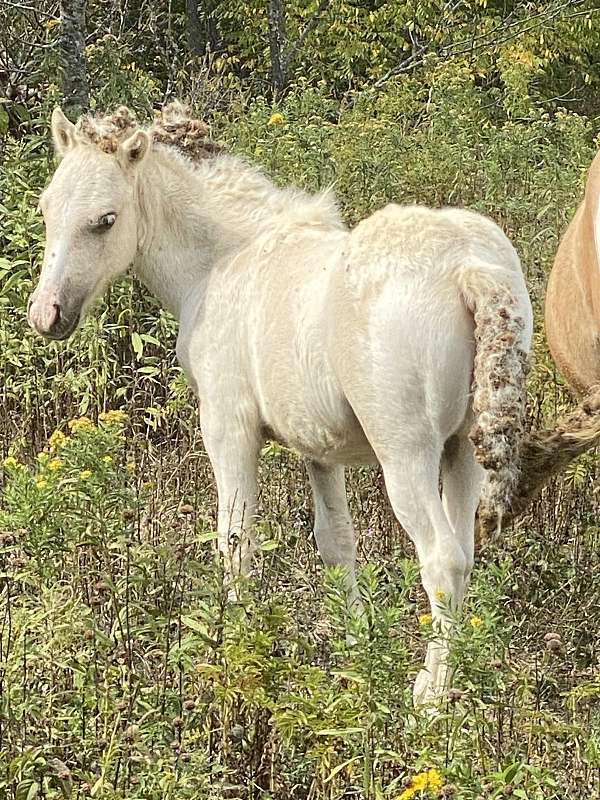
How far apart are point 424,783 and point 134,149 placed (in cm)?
284

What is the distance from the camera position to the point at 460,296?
12.6 ft

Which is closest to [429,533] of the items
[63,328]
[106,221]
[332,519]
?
[332,519]

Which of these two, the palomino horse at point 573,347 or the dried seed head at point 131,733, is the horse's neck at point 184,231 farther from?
the dried seed head at point 131,733

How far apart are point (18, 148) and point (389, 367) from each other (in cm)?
445

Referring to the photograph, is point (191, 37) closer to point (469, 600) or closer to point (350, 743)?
point (469, 600)

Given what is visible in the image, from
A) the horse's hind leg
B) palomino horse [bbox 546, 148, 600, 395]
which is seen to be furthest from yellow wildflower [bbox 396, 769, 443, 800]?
palomino horse [bbox 546, 148, 600, 395]

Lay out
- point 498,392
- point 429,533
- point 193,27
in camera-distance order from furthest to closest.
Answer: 1. point 193,27
2. point 429,533
3. point 498,392

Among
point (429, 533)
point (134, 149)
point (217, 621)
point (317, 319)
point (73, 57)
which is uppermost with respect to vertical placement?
point (73, 57)

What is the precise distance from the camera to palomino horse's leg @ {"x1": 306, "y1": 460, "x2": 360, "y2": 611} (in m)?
4.81

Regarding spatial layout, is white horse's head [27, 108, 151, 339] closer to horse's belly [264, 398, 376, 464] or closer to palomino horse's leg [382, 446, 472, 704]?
horse's belly [264, 398, 376, 464]

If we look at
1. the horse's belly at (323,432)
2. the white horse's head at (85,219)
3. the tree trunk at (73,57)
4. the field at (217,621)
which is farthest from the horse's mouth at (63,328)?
the tree trunk at (73,57)

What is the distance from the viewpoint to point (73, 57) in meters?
7.99

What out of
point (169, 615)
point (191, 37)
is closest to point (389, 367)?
point (169, 615)

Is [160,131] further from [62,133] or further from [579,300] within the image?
[579,300]
